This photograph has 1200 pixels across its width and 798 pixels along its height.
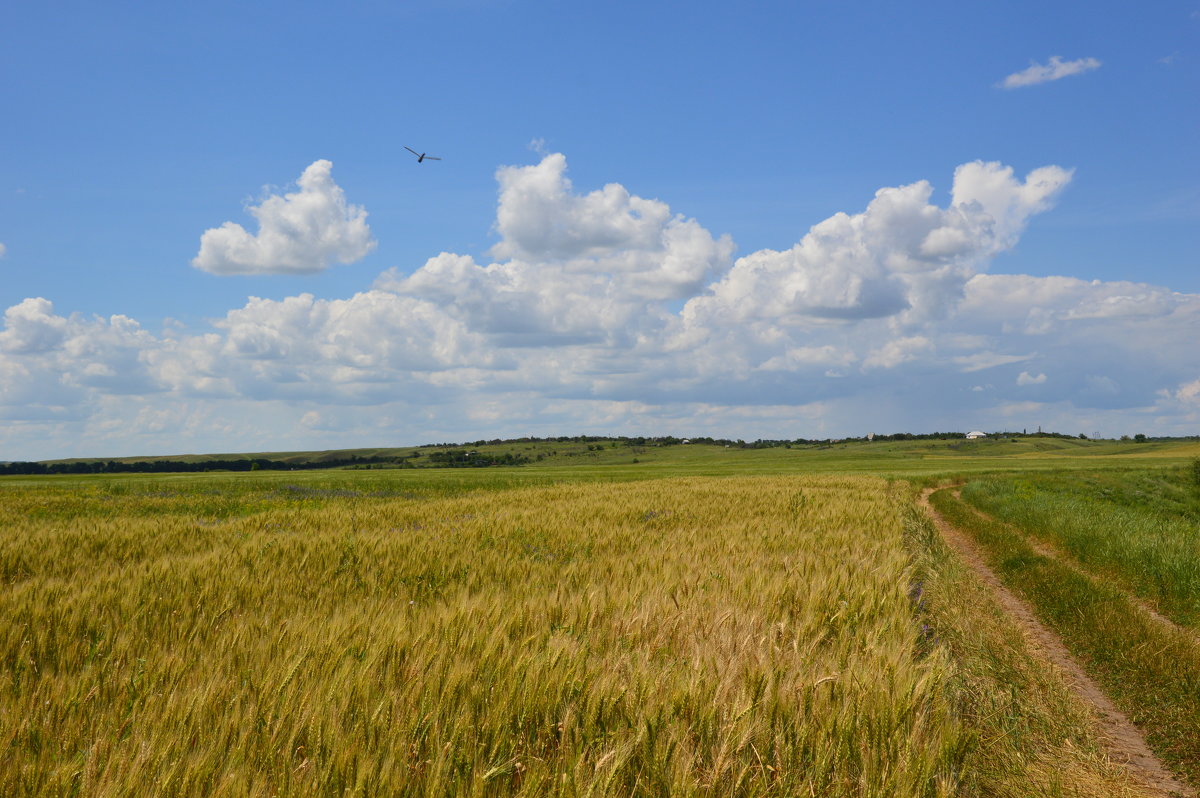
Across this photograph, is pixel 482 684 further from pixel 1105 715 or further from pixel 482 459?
pixel 482 459

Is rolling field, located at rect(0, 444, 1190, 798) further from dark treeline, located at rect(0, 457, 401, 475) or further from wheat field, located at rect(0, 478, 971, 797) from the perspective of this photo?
dark treeline, located at rect(0, 457, 401, 475)

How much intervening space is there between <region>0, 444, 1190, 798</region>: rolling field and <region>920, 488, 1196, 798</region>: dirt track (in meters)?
0.22

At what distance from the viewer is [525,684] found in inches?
113

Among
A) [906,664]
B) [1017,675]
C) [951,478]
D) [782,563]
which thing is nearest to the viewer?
[906,664]

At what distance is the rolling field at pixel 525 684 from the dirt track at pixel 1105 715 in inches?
8.5

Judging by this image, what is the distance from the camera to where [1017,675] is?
591 centimetres

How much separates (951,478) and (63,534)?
164 ft

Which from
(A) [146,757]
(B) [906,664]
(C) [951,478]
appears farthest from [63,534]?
(C) [951,478]

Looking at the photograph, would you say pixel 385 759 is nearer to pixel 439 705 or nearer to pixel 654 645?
pixel 439 705

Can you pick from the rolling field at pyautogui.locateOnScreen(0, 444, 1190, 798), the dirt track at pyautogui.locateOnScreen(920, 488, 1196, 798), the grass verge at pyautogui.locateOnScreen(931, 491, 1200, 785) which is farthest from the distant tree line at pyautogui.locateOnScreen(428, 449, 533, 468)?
the rolling field at pyautogui.locateOnScreen(0, 444, 1190, 798)

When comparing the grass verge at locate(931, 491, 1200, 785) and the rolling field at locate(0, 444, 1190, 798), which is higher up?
the rolling field at locate(0, 444, 1190, 798)

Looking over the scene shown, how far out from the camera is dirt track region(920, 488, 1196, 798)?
447 cm

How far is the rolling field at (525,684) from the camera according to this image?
92.0 inches

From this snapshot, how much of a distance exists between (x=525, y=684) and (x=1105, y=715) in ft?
18.5
